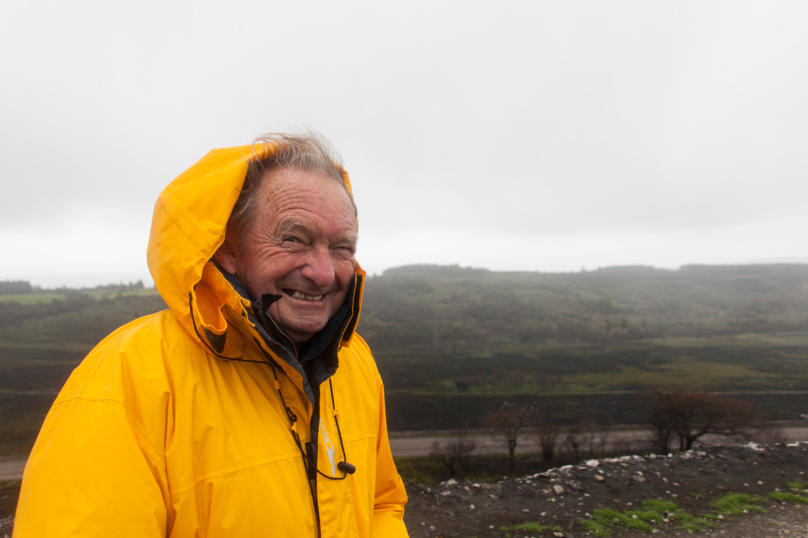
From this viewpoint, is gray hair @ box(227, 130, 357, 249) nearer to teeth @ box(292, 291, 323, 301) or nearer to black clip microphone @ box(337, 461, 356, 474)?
teeth @ box(292, 291, 323, 301)

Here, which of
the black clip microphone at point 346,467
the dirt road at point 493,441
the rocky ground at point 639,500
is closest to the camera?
the black clip microphone at point 346,467

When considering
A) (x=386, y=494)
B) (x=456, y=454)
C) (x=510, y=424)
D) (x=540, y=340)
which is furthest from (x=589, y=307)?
(x=386, y=494)

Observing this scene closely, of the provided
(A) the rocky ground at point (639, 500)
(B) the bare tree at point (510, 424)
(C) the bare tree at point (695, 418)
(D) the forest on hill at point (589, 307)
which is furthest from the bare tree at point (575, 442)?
(D) the forest on hill at point (589, 307)

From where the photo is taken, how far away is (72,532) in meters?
0.77

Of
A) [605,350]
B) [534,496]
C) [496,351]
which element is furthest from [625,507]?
[605,350]

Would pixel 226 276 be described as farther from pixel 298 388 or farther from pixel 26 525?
pixel 26 525

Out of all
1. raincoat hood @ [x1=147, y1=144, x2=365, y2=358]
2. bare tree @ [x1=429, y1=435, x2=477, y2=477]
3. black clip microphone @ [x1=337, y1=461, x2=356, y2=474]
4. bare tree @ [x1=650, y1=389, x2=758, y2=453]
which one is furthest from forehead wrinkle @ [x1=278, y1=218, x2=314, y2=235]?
bare tree @ [x1=650, y1=389, x2=758, y2=453]

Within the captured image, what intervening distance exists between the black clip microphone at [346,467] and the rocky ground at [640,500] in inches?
225

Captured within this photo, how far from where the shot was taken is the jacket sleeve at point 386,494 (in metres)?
1.62

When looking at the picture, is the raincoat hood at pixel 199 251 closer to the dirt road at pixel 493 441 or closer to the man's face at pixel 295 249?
the man's face at pixel 295 249

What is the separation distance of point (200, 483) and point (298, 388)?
14.3 inches

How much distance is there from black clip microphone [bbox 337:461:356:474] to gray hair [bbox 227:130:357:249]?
0.82m

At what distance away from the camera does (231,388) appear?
1.15 m

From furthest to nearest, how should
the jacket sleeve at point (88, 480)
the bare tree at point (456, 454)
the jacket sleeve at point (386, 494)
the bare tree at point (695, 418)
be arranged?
the bare tree at point (456, 454)
the bare tree at point (695, 418)
the jacket sleeve at point (386, 494)
the jacket sleeve at point (88, 480)
